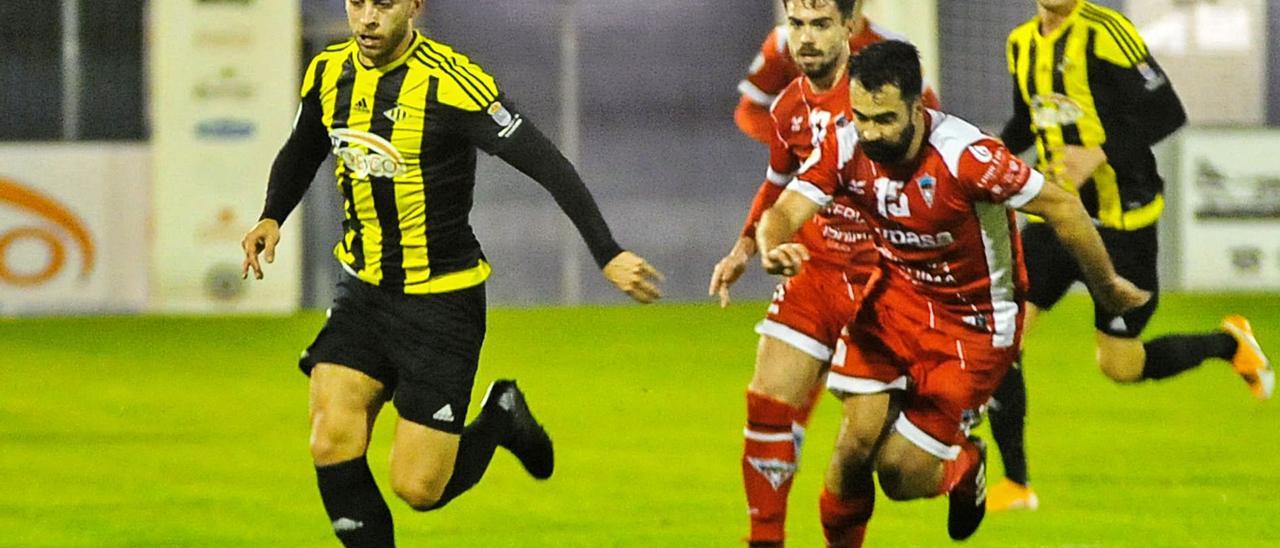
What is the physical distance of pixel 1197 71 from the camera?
15.5 meters

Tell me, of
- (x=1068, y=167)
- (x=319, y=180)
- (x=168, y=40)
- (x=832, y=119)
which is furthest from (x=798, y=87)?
(x=319, y=180)

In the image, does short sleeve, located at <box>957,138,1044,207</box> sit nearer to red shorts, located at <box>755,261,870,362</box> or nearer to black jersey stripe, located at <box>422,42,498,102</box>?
red shorts, located at <box>755,261,870,362</box>

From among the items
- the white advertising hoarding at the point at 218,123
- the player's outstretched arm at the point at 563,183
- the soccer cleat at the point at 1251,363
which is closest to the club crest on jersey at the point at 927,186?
the player's outstretched arm at the point at 563,183

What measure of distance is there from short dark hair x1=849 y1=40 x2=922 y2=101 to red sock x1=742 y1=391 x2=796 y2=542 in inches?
40.7

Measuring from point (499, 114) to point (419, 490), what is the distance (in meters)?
1.05

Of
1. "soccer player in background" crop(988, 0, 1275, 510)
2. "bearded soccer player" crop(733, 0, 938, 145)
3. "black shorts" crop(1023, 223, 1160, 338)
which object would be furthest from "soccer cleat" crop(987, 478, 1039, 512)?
"bearded soccer player" crop(733, 0, 938, 145)

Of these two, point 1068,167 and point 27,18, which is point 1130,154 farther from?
point 27,18

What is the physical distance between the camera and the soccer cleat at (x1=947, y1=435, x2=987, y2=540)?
229 inches

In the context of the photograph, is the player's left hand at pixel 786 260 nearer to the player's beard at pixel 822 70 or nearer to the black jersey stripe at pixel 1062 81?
the player's beard at pixel 822 70

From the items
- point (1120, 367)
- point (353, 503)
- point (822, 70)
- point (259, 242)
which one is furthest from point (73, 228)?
point (353, 503)

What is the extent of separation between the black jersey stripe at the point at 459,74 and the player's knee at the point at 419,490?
1039mm

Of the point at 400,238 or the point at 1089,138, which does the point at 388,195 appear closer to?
the point at 400,238

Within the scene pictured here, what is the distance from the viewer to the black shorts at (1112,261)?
23.5ft

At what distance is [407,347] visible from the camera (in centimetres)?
546
